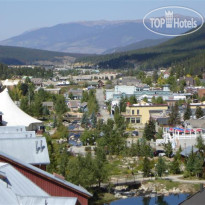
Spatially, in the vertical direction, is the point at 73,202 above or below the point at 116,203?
above

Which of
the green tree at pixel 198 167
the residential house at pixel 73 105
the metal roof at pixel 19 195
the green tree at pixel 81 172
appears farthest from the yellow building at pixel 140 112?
the metal roof at pixel 19 195

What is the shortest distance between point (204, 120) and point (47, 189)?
14.2 m

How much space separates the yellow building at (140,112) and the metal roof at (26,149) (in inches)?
653

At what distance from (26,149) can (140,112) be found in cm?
1754

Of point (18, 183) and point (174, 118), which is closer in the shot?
point (18, 183)

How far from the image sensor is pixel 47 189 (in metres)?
6.41

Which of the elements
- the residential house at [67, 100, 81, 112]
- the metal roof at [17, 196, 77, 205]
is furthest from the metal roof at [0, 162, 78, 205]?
the residential house at [67, 100, 81, 112]

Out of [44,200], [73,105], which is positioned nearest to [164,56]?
[73,105]

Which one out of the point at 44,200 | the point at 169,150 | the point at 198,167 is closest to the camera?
the point at 44,200

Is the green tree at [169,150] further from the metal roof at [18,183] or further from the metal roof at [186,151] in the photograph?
the metal roof at [18,183]

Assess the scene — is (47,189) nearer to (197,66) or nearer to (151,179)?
(151,179)

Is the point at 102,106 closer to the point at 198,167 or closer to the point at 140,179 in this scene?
the point at 140,179

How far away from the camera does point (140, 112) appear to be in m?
24.8

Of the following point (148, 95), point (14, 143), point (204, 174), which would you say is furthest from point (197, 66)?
point (14, 143)
